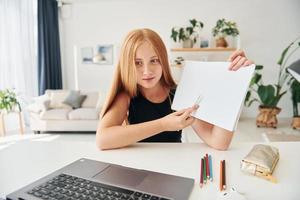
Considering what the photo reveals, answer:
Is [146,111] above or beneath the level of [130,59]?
beneath

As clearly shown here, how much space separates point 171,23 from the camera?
4.05 metres

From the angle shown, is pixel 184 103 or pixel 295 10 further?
pixel 295 10

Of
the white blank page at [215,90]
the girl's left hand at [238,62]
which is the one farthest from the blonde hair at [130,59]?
the girl's left hand at [238,62]

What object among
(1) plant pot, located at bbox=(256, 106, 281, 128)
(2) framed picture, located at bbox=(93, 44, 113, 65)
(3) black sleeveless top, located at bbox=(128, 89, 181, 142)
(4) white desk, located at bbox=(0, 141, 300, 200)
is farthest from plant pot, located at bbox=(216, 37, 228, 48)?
(4) white desk, located at bbox=(0, 141, 300, 200)

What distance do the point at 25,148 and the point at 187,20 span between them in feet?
12.4

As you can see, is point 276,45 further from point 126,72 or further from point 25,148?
point 25,148

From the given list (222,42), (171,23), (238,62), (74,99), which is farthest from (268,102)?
(74,99)

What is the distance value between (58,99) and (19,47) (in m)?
1.05

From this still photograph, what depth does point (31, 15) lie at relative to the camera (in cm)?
385

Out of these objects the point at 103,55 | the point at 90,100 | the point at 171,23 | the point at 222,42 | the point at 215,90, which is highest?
the point at 171,23

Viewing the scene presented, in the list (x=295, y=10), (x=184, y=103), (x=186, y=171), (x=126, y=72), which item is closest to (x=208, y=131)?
(x=184, y=103)

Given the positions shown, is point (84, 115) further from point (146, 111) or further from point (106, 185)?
point (106, 185)

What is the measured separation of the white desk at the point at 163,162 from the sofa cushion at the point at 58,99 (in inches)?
117

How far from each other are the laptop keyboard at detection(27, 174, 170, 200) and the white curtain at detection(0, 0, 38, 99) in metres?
3.47
